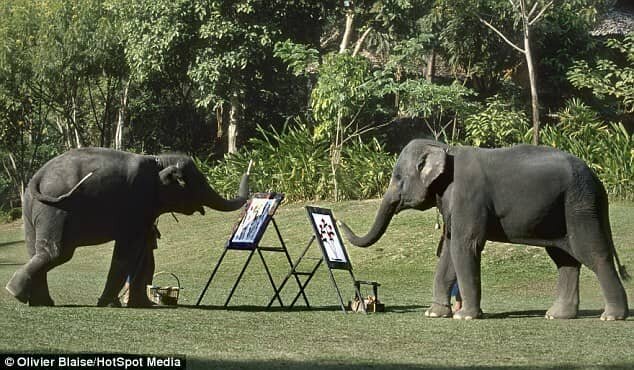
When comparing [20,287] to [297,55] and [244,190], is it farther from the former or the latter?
[297,55]

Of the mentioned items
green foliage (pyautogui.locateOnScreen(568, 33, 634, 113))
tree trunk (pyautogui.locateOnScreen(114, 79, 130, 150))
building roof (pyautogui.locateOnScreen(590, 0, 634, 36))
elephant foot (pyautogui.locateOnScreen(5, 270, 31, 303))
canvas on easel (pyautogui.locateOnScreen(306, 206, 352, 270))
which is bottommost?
tree trunk (pyautogui.locateOnScreen(114, 79, 130, 150))

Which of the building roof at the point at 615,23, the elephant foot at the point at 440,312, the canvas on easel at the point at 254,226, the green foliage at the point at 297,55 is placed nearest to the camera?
the elephant foot at the point at 440,312

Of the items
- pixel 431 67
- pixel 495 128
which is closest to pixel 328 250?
pixel 495 128

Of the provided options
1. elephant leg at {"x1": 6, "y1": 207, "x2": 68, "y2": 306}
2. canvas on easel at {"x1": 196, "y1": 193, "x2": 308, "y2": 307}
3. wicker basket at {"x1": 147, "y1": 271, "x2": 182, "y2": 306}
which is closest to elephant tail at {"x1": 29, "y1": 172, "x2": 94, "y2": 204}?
elephant leg at {"x1": 6, "y1": 207, "x2": 68, "y2": 306}

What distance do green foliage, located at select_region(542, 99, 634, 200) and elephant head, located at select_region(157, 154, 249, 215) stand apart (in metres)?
14.0

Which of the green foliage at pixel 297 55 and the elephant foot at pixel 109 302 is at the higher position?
the elephant foot at pixel 109 302

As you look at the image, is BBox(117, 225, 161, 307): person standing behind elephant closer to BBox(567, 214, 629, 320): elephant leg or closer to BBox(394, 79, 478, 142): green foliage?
BBox(567, 214, 629, 320): elephant leg

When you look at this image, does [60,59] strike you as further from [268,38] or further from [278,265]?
[278,265]

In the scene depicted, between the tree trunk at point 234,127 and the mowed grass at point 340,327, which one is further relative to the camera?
the tree trunk at point 234,127

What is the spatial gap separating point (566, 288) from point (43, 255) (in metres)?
6.23

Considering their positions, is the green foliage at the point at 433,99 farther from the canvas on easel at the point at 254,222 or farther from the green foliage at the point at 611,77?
the canvas on easel at the point at 254,222

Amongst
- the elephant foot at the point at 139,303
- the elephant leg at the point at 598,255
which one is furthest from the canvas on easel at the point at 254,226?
the elephant leg at the point at 598,255

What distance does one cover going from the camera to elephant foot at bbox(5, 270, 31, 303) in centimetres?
1491

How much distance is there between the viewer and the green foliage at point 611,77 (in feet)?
111
